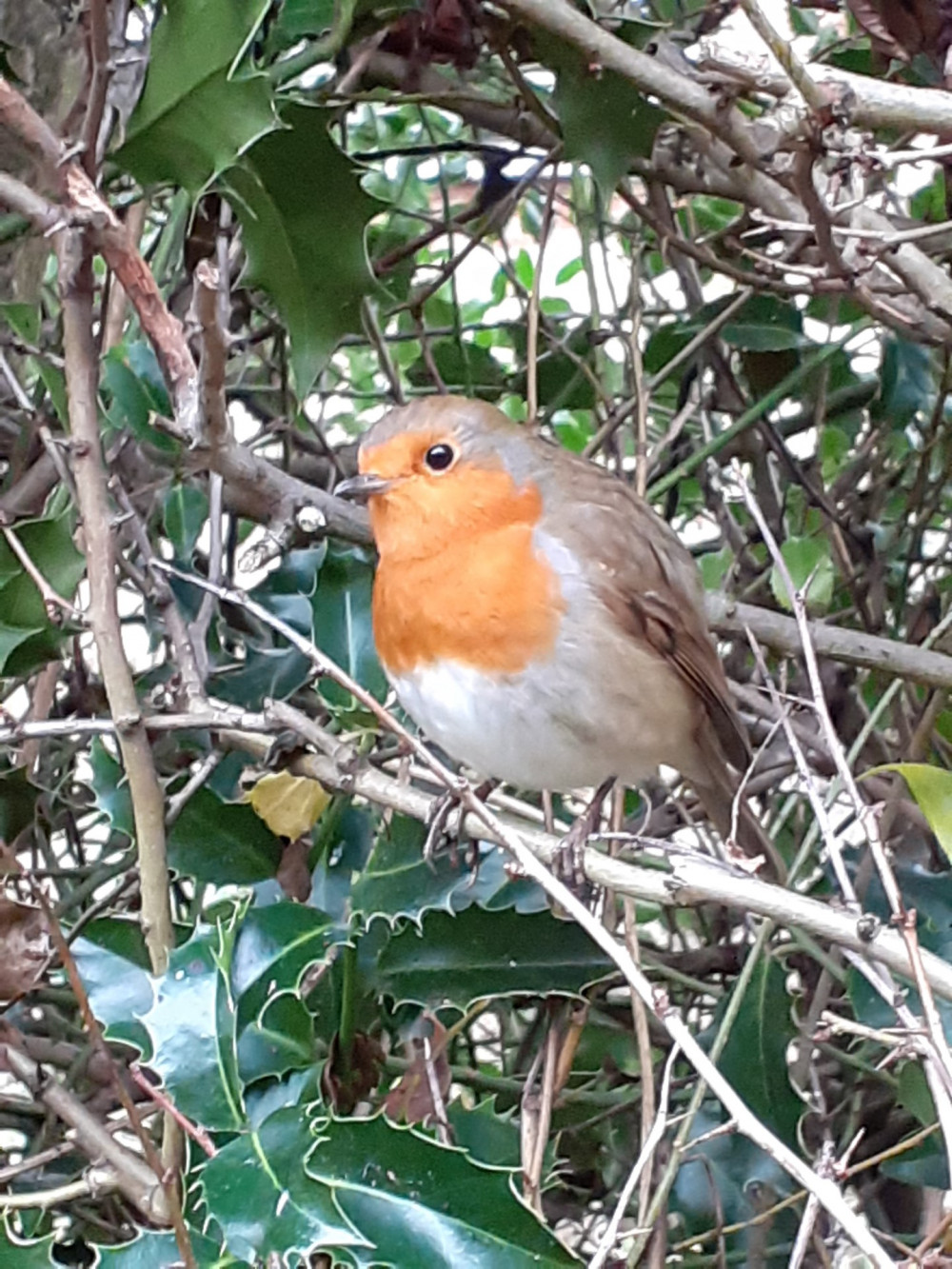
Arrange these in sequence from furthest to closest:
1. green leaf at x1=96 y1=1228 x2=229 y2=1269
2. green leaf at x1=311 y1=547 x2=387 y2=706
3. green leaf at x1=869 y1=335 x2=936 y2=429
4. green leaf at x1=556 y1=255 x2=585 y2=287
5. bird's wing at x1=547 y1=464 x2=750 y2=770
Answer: green leaf at x1=556 y1=255 x2=585 y2=287, green leaf at x1=869 y1=335 x2=936 y2=429, bird's wing at x1=547 y1=464 x2=750 y2=770, green leaf at x1=311 y1=547 x2=387 y2=706, green leaf at x1=96 y1=1228 x2=229 y2=1269

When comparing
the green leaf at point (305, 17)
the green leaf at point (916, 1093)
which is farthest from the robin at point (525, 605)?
the green leaf at point (305, 17)

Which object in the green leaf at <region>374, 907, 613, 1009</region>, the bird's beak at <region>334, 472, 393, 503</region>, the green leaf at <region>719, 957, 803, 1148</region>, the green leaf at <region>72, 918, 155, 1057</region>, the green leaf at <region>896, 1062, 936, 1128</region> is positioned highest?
the bird's beak at <region>334, 472, 393, 503</region>

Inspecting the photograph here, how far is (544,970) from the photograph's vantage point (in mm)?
1362

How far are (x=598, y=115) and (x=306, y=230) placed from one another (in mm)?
322

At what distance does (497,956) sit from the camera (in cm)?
137

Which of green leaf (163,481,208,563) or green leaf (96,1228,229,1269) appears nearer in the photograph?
green leaf (96,1228,229,1269)

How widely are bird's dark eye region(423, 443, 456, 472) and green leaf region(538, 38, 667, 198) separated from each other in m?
0.38

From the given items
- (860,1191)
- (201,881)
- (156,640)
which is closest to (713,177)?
(156,640)

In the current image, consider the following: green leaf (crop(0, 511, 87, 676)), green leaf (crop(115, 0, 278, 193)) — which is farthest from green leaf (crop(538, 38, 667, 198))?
green leaf (crop(0, 511, 87, 676))

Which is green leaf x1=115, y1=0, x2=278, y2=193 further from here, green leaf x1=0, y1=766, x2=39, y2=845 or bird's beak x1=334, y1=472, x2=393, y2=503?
green leaf x1=0, y1=766, x2=39, y2=845

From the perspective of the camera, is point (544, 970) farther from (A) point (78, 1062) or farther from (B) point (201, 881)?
(A) point (78, 1062)

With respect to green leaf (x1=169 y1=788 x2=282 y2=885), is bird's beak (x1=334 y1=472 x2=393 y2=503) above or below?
above

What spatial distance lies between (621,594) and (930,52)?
69cm

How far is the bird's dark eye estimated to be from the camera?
172cm
